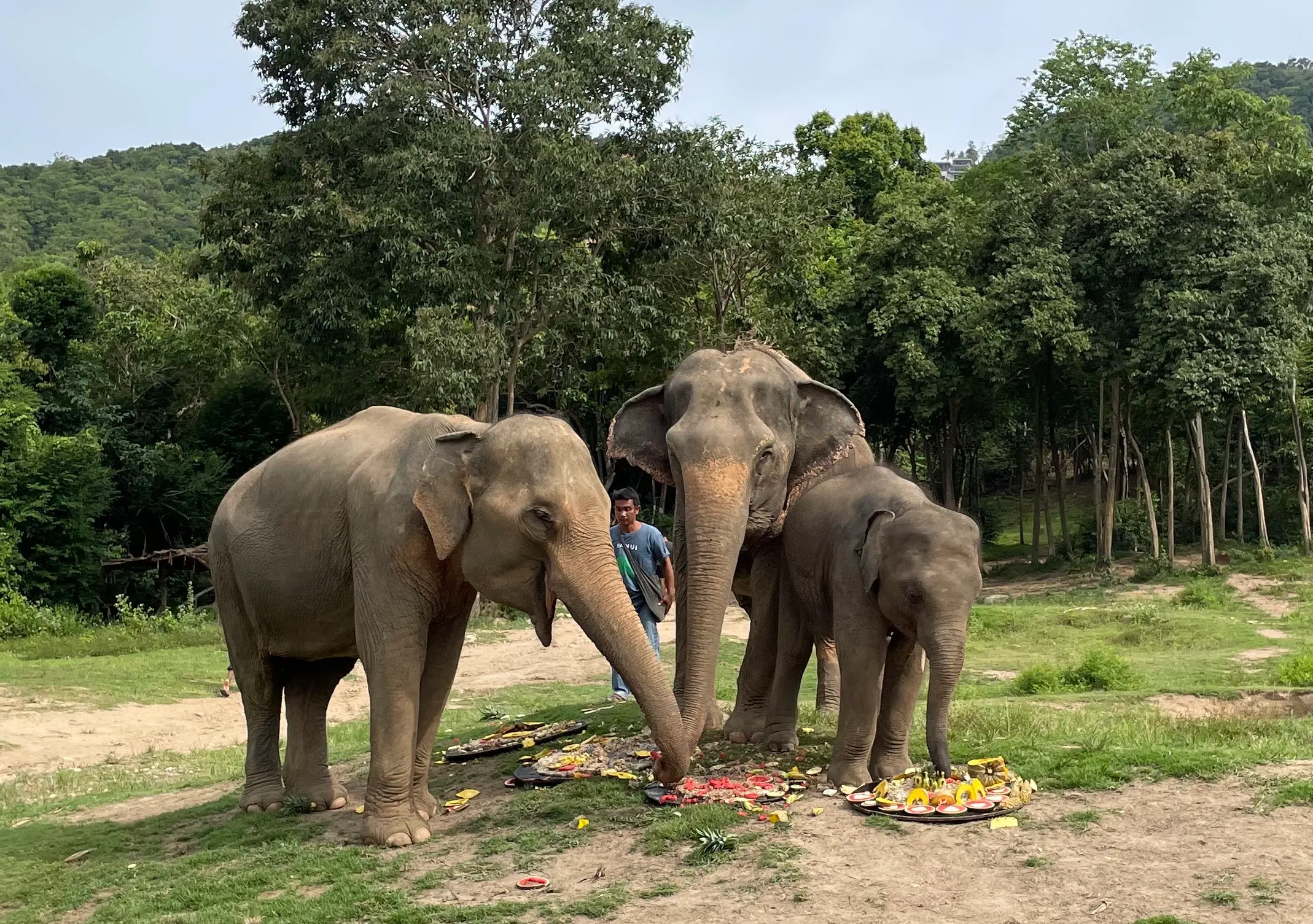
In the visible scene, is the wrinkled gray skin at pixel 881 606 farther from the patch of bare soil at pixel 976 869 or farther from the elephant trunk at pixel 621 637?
the elephant trunk at pixel 621 637

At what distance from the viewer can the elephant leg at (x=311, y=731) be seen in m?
9.81

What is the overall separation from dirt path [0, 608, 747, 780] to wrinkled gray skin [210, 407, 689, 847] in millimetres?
6913

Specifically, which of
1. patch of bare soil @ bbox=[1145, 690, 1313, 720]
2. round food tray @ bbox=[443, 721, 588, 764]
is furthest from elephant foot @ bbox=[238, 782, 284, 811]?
patch of bare soil @ bbox=[1145, 690, 1313, 720]

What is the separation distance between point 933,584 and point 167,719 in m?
13.2

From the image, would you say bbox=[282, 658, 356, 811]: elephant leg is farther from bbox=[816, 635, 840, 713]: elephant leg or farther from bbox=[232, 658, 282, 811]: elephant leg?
bbox=[816, 635, 840, 713]: elephant leg

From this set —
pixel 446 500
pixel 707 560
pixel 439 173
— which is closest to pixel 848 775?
pixel 707 560

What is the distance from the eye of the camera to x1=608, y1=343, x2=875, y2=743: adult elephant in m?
8.91

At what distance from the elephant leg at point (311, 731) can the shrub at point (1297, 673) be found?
1120 centimetres

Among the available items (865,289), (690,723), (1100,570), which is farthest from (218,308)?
(690,723)

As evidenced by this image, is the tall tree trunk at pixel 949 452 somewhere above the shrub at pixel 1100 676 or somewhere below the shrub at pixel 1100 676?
above

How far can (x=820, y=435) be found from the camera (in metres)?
10.4

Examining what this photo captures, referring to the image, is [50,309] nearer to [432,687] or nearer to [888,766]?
[432,687]

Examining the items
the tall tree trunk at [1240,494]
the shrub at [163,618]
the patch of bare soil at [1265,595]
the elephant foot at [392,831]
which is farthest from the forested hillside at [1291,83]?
the elephant foot at [392,831]

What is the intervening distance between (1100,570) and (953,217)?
10.9m
